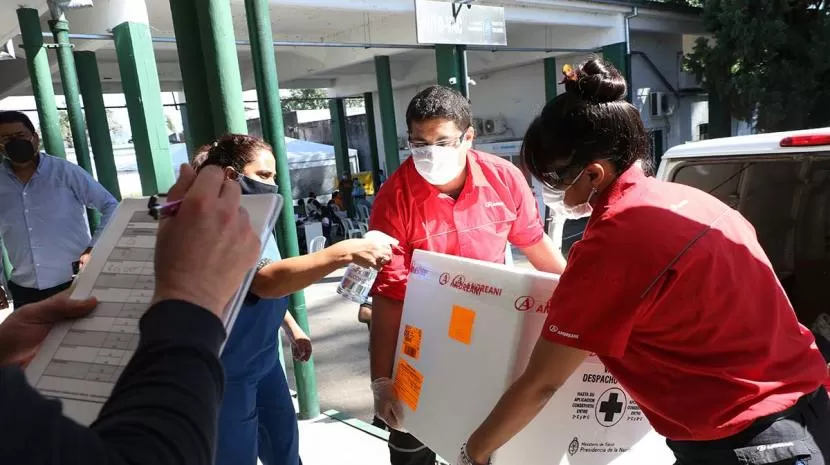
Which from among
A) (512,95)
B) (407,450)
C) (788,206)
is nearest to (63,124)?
(512,95)

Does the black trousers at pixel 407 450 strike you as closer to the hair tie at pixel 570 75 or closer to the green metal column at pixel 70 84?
the hair tie at pixel 570 75

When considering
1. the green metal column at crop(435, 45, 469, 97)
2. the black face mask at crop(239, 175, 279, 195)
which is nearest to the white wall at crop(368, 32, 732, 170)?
the green metal column at crop(435, 45, 469, 97)

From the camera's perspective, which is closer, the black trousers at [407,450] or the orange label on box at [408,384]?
the orange label on box at [408,384]

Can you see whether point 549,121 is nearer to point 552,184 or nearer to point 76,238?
point 552,184

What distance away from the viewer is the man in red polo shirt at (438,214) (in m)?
1.96

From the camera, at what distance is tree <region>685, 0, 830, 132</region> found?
10.1m

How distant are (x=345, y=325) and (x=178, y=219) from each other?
224 inches

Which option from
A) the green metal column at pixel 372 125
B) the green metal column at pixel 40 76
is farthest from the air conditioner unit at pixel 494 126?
the green metal column at pixel 40 76

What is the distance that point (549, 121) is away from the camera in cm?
134

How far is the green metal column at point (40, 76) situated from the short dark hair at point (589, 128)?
5.75m

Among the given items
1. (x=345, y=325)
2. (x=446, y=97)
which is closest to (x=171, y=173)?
(x=345, y=325)

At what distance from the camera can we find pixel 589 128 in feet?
4.21

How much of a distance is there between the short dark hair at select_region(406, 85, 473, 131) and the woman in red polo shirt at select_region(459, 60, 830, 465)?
32.8 inches

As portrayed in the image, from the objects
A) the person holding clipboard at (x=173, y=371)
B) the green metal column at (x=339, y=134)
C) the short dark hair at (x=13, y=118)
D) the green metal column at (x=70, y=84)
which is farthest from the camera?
the green metal column at (x=339, y=134)
